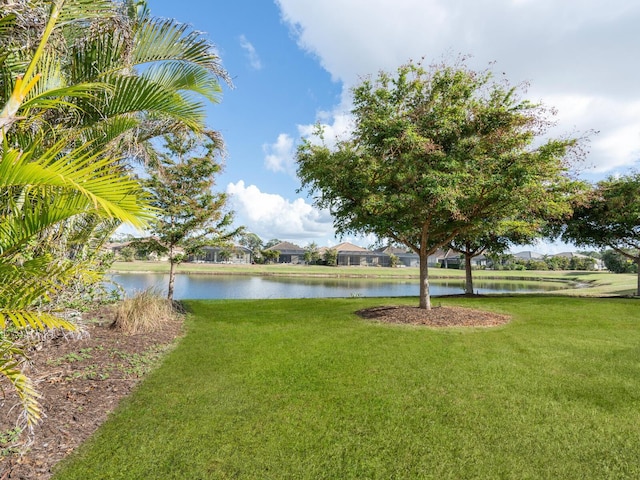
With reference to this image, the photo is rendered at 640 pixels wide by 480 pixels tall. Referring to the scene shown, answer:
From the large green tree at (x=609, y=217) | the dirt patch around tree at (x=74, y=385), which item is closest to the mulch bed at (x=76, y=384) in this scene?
the dirt patch around tree at (x=74, y=385)

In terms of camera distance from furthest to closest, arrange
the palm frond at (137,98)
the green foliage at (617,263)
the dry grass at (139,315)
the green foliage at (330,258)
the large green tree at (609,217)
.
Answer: the green foliage at (330,258)
the green foliage at (617,263)
the large green tree at (609,217)
the dry grass at (139,315)
the palm frond at (137,98)

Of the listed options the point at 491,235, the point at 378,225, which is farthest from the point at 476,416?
the point at 491,235

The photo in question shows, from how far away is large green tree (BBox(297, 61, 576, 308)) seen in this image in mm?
8648

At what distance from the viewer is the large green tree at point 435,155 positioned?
8648mm

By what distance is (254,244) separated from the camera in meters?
95.6

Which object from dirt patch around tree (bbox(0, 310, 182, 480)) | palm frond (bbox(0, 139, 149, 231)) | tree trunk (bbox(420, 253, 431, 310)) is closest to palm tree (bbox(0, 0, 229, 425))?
palm frond (bbox(0, 139, 149, 231))

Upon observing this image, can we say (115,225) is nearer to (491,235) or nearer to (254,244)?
(491,235)

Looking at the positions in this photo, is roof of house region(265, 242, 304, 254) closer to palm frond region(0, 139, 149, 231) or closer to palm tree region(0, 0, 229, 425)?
palm tree region(0, 0, 229, 425)

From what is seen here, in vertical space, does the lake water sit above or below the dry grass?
below

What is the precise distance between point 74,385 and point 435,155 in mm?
8707

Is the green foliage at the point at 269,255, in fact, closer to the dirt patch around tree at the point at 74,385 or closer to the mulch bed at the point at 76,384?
the mulch bed at the point at 76,384

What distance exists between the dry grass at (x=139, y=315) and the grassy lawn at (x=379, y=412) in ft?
3.19

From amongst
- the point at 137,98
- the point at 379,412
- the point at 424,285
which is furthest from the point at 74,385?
the point at 424,285

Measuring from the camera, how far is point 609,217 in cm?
1600
